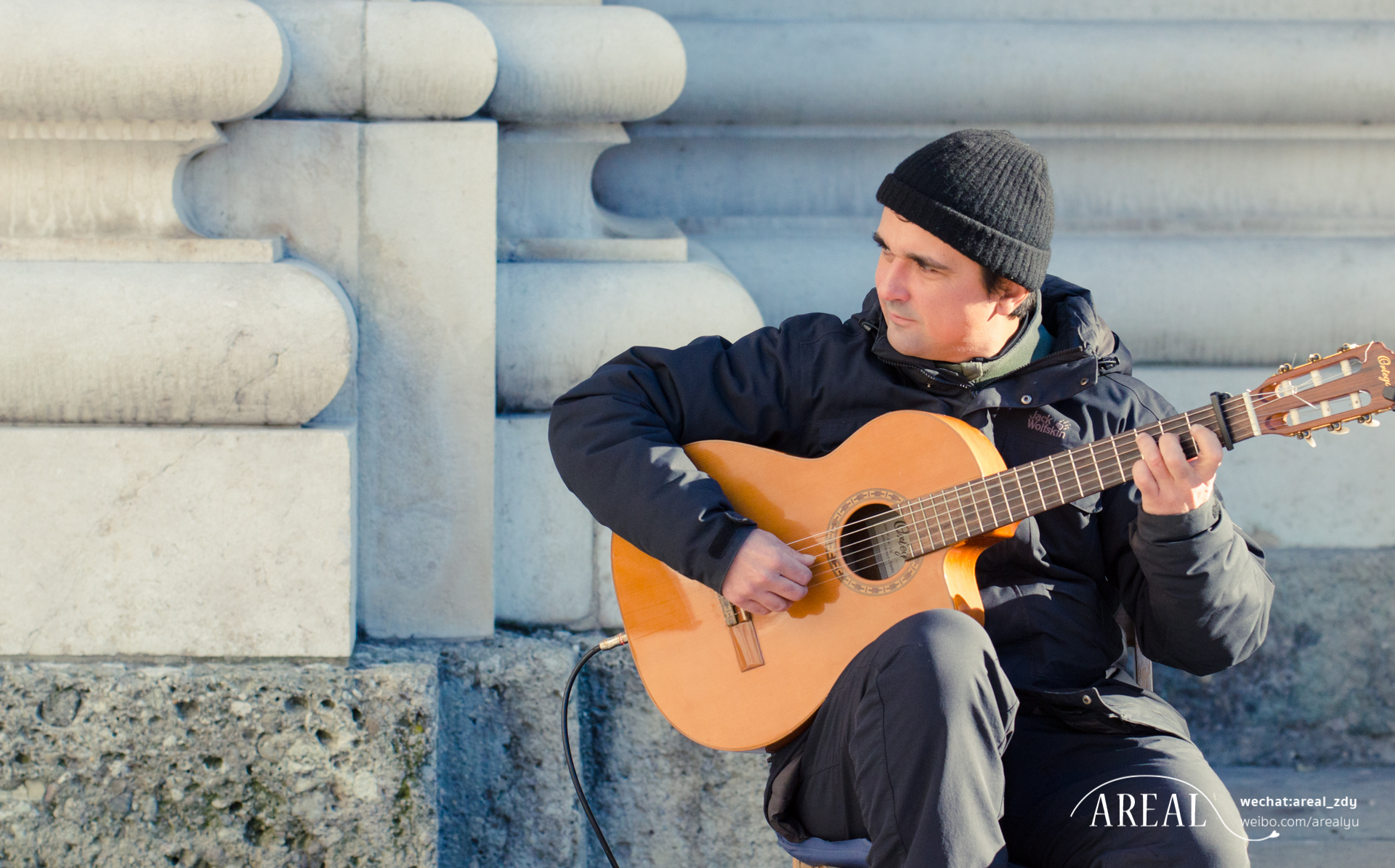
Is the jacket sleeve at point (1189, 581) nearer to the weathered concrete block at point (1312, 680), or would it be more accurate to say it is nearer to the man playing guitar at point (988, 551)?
the man playing guitar at point (988, 551)

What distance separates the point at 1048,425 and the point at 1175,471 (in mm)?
335

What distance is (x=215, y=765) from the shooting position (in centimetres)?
233

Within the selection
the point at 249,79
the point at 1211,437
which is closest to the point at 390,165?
the point at 249,79

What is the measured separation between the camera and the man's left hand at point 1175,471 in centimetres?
169

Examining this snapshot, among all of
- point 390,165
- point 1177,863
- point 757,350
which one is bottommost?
point 1177,863

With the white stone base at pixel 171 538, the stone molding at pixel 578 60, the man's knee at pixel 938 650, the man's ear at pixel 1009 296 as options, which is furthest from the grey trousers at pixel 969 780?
the stone molding at pixel 578 60

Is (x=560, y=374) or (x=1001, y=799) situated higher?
(x=560, y=374)

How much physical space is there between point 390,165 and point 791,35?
1.06 metres

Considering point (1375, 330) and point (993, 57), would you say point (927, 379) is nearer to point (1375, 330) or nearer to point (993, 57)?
point (993, 57)

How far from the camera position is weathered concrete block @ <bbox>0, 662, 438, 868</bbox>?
2305 millimetres

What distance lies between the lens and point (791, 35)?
9.44 ft

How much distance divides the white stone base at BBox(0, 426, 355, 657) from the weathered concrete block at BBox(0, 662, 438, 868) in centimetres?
7

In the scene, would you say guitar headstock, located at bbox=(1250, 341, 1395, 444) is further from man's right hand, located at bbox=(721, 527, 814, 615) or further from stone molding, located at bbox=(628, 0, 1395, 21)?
stone molding, located at bbox=(628, 0, 1395, 21)

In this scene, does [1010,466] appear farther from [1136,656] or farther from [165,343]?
[165,343]
